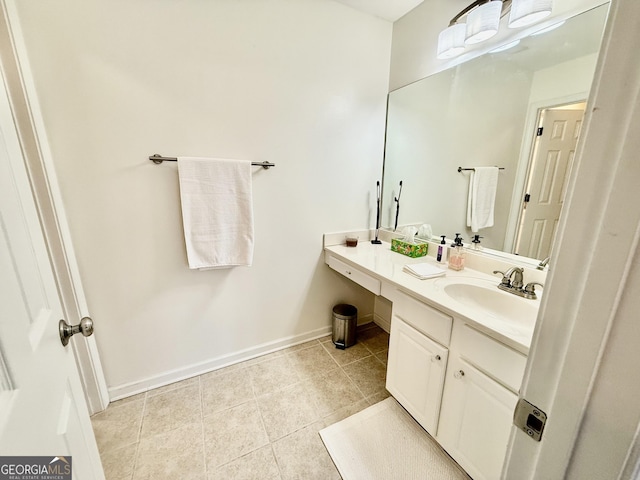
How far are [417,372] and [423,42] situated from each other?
2.11 m

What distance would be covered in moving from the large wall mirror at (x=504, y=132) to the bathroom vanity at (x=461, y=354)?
32 centimetres

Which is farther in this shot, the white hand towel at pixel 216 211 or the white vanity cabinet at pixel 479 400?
the white hand towel at pixel 216 211

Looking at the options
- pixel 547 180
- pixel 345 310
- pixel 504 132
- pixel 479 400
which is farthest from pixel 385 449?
pixel 504 132

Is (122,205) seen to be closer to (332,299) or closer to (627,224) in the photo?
(332,299)

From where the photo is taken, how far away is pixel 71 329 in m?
0.68

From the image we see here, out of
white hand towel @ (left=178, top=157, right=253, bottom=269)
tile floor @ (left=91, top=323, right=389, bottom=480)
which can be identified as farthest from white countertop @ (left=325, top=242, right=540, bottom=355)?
tile floor @ (left=91, top=323, right=389, bottom=480)

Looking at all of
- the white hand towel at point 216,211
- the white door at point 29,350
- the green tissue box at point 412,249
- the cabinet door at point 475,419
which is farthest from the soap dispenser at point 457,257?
the white door at point 29,350

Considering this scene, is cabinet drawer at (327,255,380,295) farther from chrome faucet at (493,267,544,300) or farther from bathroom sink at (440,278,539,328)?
chrome faucet at (493,267,544,300)

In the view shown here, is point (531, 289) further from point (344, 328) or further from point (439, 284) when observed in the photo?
point (344, 328)

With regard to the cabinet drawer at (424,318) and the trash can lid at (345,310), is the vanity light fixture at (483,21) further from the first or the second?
the trash can lid at (345,310)

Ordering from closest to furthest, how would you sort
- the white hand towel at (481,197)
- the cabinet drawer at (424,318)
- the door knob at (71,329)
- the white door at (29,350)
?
the white door at (29,350), the door knob at (71,329), the cabinet drawer at (424,318), the white hand towel at (481,197)

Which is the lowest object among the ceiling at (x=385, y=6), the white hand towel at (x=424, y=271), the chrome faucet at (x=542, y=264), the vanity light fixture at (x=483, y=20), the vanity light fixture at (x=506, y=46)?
the white hand towel at (x=424, y=271)

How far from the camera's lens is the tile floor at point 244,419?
1.23 m

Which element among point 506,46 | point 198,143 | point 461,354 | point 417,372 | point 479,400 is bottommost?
point 417,372
